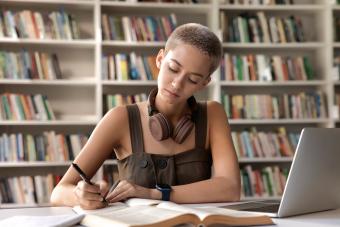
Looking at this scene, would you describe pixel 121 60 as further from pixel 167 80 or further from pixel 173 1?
pixel 167 80

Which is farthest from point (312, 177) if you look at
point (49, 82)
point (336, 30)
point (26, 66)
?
point (336, 30)

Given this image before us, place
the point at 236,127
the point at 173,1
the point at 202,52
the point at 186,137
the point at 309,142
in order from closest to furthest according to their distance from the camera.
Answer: the point at 309,142
the point at 202,52
the point at 186,137
the point at 173,1
the point at 236,127

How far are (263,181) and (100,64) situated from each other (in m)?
1.64

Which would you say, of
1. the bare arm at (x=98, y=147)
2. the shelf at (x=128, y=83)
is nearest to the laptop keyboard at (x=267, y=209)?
the bare arm at (x=98, y=147)

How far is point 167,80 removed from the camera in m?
1.66

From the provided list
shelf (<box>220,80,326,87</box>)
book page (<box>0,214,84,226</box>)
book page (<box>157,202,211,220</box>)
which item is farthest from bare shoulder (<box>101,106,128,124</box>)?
shelf (<box>220,80,326,87</box>)

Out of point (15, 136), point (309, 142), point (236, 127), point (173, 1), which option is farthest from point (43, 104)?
point (309, 142)

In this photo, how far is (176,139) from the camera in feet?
5.80

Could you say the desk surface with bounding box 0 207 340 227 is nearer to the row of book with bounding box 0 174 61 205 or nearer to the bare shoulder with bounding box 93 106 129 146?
the bare shoulder with bounding box 93 106 129 146

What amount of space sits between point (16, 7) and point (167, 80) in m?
2.78

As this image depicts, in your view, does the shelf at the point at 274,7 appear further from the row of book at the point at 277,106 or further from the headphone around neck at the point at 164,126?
the headphone around neck at the point at 164,126

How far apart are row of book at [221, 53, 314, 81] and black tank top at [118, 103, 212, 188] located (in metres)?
2.27

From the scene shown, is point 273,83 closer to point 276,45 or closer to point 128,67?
point 276,45

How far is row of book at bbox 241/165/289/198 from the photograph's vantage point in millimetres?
4074
